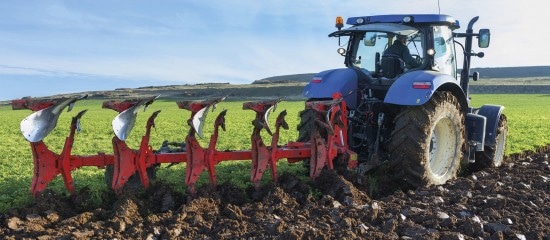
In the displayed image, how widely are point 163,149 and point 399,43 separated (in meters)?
3.16

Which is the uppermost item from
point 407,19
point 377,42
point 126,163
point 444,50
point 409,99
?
point 407,19

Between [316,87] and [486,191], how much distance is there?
2.39m

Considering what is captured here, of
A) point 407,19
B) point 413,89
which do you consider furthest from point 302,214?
point 407,19

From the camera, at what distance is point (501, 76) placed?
115 meters

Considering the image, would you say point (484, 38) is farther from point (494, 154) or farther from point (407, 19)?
point (494, 154)

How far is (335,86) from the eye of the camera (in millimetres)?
7094

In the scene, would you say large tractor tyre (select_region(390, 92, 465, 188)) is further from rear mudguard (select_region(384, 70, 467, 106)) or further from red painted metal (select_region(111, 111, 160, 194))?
red painted metal (select_region(111, 111, 160, 194))

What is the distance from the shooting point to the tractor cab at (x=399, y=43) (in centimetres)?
711

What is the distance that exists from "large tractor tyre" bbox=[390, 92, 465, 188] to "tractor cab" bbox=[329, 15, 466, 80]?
2.51 feet

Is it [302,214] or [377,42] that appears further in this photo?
[377,42]

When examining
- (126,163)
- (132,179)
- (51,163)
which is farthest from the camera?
(132,179)

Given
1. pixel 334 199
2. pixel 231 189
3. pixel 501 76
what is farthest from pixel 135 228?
pixel 501 76

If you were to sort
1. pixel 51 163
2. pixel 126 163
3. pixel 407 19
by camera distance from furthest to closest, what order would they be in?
pixel 407 19
pixel 126 163
pixel 51 163

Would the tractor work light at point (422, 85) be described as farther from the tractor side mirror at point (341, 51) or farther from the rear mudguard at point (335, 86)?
the tractor side mirror at point (341, 51)
